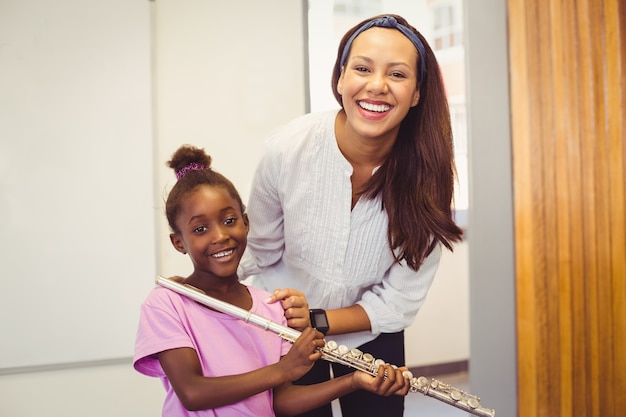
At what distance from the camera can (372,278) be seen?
142 centimetres

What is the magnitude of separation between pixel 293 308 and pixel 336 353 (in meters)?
0.12

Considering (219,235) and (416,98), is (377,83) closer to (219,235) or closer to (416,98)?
(416,98)

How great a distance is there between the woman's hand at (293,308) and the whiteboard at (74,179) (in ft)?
1.22

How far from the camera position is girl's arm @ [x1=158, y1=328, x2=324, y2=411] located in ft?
3.33

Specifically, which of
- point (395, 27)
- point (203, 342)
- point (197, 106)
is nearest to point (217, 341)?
point (203, 342)

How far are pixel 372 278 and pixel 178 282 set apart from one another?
1.61 ft

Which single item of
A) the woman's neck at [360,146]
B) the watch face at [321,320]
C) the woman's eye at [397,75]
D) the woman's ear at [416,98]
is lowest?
the watch face at [321,320]

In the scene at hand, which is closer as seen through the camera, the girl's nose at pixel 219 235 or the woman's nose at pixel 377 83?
the girl's nose at pixel 219 235

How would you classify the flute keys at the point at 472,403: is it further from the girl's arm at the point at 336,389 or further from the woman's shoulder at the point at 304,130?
the woman's shoulder at the point at 304,130

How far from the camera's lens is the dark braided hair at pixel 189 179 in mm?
1114

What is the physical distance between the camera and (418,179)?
1354 millimetres

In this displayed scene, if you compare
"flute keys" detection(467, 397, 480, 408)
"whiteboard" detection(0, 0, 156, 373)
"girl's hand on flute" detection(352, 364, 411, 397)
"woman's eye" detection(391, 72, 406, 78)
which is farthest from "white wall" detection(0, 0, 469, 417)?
"flute keys" detection(467, 397, 480, 408)

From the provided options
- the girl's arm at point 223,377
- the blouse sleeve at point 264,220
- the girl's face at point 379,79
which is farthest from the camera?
the blouse sleeve at point 264,220

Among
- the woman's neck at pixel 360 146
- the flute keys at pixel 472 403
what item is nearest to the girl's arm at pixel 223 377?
the flute keys at pixel 472 403
